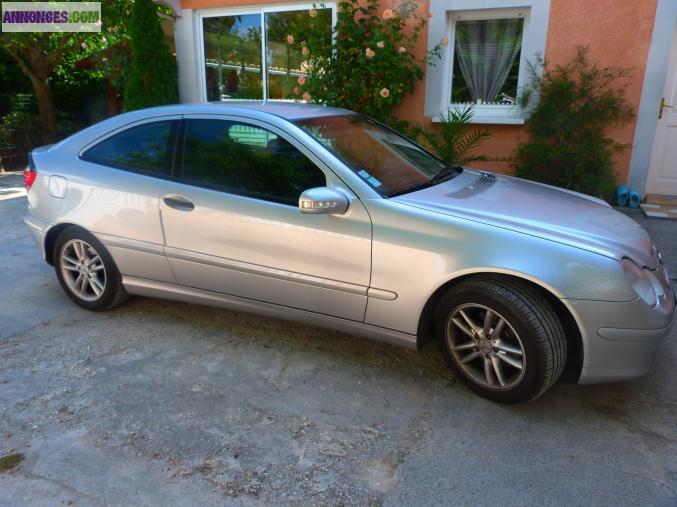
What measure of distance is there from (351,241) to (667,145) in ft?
19.0

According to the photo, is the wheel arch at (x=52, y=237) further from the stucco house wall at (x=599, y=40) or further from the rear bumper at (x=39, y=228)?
the stucco house wall at (x=599, y=40)

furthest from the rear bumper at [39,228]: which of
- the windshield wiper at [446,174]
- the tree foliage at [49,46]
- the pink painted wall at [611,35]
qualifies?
the tree foliage at [49,46]

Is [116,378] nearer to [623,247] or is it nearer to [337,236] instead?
[337,236]

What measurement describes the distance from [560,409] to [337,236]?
Result: 1.46 m

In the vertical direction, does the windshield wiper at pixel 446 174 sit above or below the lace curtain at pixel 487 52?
below

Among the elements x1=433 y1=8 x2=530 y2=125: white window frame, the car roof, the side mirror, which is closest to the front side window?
x1=433 y1=8 x2=530 y2=125: white window frame

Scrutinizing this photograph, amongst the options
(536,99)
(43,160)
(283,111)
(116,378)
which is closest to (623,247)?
(283,111)

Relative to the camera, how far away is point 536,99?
22.6 ft

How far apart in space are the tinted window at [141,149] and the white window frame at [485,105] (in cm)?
481

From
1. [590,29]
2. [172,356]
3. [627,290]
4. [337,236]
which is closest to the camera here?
[627,290]

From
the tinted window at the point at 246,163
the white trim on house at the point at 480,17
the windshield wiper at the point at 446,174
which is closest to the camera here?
the tinted window at the point at 246,163

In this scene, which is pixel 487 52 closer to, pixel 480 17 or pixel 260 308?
pixel 480 17

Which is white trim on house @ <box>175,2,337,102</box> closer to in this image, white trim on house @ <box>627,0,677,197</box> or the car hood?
white trim on house @ <box>627,0,677,197</box>

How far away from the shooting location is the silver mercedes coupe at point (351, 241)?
2.53 metres
